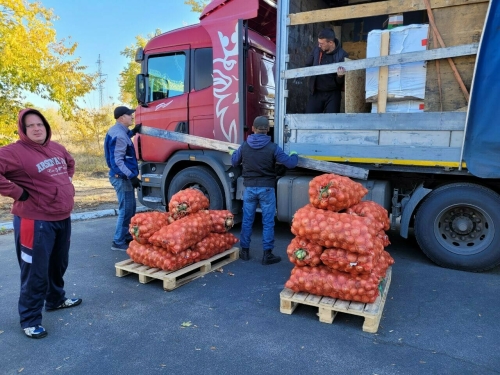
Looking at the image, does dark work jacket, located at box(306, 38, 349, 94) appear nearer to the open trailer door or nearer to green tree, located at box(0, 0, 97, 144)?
the open trailer door

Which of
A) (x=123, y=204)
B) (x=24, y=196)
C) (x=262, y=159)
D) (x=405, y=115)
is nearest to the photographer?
(x=24, y=196)

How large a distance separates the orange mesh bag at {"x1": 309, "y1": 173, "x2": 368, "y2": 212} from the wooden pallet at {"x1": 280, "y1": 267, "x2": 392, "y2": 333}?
906 mm

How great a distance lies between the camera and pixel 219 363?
2854 mm

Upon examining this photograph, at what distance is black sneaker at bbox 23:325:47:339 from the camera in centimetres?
322

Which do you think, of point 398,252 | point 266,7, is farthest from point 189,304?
point 266,7

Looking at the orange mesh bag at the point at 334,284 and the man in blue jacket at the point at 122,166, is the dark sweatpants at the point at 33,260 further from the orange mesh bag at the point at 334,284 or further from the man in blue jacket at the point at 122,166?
the orange mesh bag at the point at 334,284

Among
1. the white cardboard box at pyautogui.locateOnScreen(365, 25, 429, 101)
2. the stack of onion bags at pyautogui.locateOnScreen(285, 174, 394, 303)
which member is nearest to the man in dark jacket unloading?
the white cardboard box at pyautogui.locateOnScreen(365, 25, 429, 101)

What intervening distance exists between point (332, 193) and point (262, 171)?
141 cm

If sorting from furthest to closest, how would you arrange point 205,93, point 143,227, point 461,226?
1. point 205,93
2. point 461,226
3. point 143,227

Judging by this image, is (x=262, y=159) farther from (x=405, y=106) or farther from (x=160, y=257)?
(x=405, y=106)

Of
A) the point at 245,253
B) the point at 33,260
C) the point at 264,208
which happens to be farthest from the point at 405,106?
the point at 33,260

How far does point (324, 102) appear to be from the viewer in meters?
5.71

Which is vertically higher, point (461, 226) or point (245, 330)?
point (461, 226)

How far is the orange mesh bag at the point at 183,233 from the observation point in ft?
14.3
